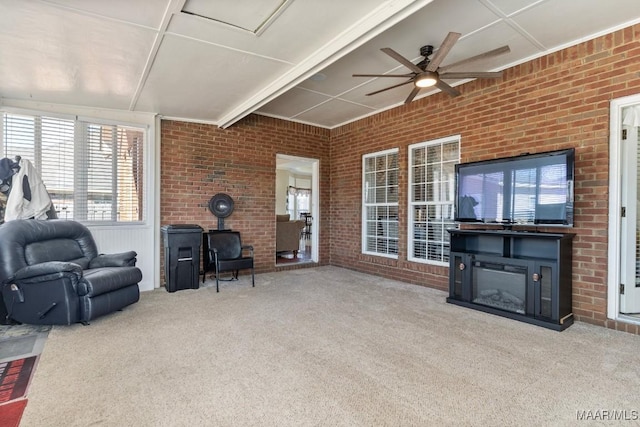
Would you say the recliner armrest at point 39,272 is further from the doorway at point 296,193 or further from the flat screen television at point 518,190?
the doorway at point 296,193

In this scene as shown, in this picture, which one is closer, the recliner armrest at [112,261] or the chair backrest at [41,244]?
the chair backrest at [41,244]

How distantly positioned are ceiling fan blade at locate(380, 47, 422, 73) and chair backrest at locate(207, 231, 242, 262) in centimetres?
360

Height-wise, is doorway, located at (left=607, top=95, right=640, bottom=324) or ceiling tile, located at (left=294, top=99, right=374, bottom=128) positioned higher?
ceiling tile, located at (left=294, top=99, right=374, bottom=128)

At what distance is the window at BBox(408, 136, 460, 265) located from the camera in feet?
14.9

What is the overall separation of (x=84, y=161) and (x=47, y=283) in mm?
2091

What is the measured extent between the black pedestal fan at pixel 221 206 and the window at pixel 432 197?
300cm

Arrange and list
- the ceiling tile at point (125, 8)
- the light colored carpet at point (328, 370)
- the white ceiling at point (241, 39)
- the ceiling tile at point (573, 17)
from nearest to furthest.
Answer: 1. the light colored carpet at point (328, 370)
2. the ceiling tile at point (125, 8)
3. the white ceiling at point (241, 39)
4. the ceiling tile at point (573, 17)

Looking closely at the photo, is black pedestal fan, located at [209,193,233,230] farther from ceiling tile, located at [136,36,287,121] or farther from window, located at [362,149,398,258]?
window, located at [362,149,398,258]

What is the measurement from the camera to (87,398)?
1.94 m

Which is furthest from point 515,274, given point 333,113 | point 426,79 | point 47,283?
point 47,283

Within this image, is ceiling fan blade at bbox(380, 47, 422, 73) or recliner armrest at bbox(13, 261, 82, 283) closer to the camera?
ceiling fan blade at bbox(380, 47, 422, 73)

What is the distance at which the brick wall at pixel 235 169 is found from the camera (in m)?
5.04

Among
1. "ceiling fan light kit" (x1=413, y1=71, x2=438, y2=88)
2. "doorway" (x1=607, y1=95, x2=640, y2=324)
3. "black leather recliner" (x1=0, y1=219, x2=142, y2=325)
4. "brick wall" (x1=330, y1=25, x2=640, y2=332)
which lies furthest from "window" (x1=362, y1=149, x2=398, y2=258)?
"black leather recliner" (x1=0, y1=219, x2=142, y2=325)

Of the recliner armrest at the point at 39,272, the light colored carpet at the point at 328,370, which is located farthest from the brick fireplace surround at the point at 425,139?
the recliner armrest at the point at 39,272
